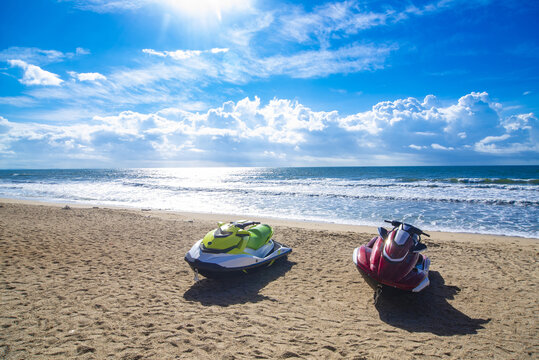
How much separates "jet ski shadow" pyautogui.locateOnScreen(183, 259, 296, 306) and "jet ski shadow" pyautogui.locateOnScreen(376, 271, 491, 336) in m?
2.14

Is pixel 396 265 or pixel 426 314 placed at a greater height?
pixel 396 265

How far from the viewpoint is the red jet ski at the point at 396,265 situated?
454 centimetres

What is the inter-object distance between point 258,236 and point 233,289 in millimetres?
1403

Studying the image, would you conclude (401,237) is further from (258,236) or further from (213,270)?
(213,270)

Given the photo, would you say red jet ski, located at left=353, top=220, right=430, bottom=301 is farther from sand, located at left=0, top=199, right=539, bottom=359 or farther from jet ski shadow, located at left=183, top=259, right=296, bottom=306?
jet ski shadow, located at left=183, top=259, right=296, bottom=306

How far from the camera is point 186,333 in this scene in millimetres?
3852

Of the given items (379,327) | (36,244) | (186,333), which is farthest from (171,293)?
(36,244)

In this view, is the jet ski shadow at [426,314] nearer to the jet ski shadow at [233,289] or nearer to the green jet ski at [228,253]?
the jet ski shadow at [233,289]

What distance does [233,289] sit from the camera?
5.61 m

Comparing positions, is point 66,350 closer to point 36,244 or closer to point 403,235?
point 403,235

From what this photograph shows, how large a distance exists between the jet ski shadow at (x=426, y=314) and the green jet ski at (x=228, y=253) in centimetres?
269

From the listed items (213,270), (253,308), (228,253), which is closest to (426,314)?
(253,308)

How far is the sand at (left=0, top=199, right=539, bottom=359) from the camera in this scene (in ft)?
11.6

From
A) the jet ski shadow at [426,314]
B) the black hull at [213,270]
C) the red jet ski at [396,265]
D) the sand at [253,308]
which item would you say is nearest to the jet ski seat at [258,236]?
the black hull at [213,270]
